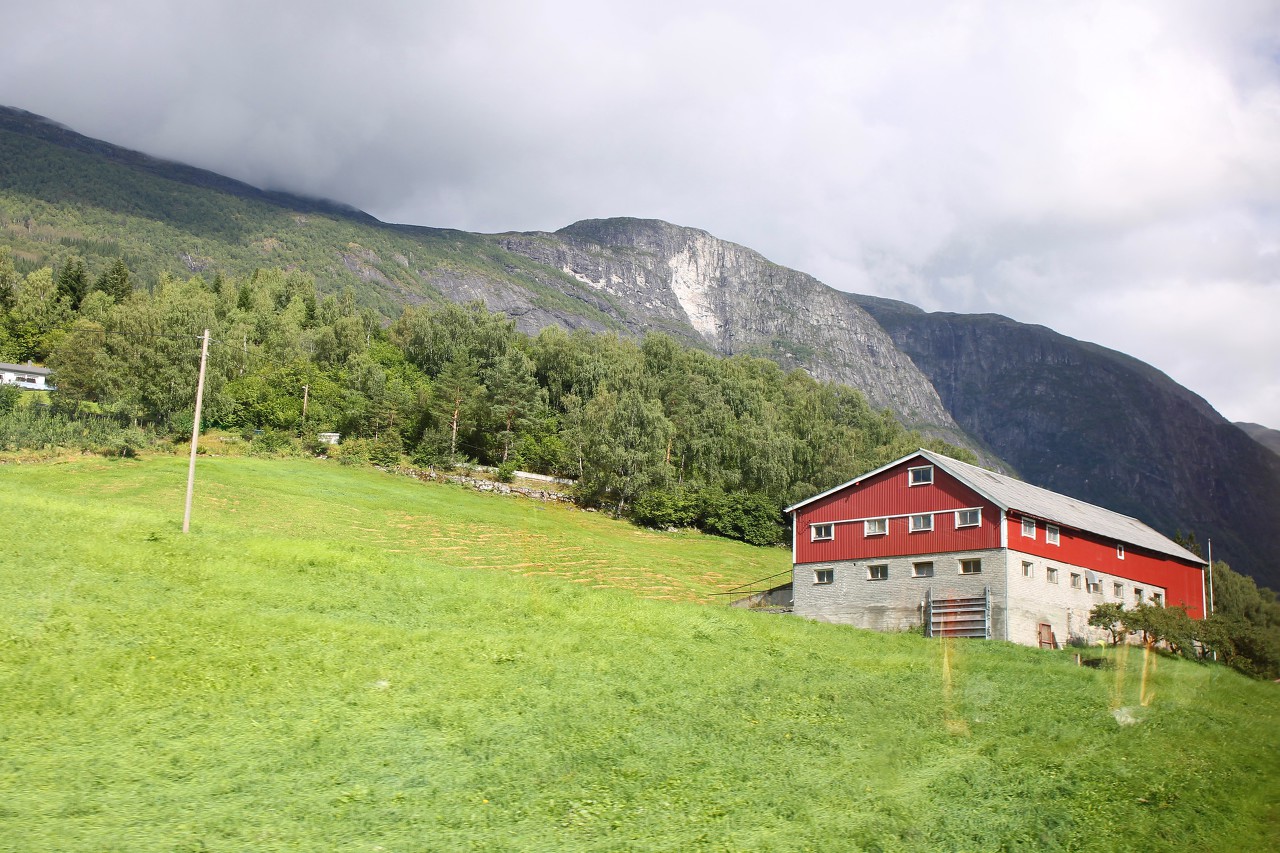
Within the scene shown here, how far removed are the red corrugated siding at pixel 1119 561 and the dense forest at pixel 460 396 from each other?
42.8 meters

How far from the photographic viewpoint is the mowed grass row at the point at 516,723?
13781mm

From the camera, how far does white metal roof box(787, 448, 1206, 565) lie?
4288 centimetres

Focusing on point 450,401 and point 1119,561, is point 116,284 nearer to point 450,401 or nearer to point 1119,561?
point 450,401

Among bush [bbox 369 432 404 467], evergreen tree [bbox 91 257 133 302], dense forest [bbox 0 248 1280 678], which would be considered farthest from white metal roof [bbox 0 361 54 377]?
bush [bbox 369 432 404 467]

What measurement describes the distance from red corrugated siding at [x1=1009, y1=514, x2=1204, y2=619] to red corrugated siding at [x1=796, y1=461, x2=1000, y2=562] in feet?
5.98

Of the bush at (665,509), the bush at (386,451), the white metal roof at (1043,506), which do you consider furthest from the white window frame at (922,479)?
the bush at (386,451)

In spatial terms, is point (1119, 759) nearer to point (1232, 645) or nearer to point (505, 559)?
point (1232, 645)

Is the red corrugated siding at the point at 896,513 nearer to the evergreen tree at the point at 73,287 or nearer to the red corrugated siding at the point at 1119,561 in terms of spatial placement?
the red corrugated siding at the point at 1119,561

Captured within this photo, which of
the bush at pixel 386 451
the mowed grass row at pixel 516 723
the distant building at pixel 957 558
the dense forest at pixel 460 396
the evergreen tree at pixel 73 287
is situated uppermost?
the evergreen tree at pixel 73 287

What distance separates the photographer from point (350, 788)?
14602 mm

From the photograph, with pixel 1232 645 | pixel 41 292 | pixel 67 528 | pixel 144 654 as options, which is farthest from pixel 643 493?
pixel 41 292

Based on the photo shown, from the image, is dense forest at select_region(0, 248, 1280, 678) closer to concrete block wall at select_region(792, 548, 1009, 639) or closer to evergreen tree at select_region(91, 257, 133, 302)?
evergreen tree at select_region(91, 257, 133, 302)

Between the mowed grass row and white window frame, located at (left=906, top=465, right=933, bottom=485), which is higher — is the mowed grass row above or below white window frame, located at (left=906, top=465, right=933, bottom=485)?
below

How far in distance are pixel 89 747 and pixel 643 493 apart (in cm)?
8189
